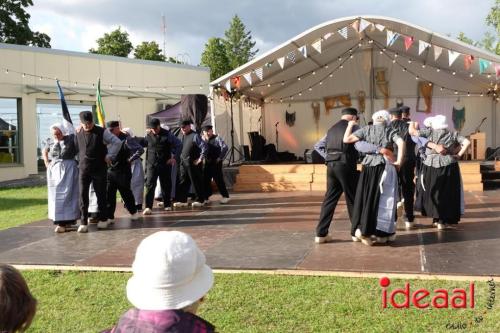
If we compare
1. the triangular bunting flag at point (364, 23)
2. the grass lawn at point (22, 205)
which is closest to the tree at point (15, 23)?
the grass lawn at point (22, 205)

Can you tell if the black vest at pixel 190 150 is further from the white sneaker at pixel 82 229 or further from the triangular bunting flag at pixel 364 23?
the triangular bunting flag at pixel 364 23

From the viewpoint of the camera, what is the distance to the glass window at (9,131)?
18.3 metres

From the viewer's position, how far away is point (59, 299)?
450 centimetres

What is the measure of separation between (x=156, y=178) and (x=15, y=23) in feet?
86.7

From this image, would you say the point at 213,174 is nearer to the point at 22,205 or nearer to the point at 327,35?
the point at 22,205

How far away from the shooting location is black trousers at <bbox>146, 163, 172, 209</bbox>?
364 inches

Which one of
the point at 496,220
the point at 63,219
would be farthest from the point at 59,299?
the point at 496,220

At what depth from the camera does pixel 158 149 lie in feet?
30.4

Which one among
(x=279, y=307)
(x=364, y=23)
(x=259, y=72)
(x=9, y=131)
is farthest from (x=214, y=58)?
(x=279, y=307)

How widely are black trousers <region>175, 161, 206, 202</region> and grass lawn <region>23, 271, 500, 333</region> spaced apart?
4880 millimetres

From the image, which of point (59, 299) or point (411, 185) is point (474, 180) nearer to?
point (411, 185)

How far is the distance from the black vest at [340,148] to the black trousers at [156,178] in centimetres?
403

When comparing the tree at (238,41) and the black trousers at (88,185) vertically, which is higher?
the tree at (238,41)

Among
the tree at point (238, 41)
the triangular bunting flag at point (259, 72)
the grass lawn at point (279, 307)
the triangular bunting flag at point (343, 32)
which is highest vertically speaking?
the tree at point (238, 41)
